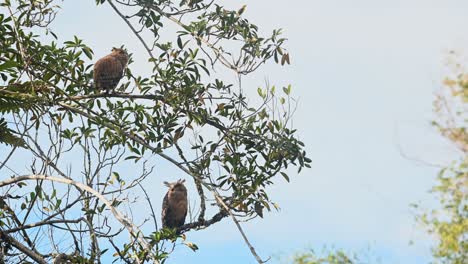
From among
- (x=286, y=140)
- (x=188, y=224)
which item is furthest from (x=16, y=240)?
(x=286, y=140)

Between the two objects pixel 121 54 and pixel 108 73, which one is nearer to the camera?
pixel 108 73

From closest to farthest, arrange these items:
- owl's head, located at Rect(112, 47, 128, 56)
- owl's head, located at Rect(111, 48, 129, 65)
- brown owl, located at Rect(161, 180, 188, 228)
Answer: owl's head, located at Rect(111, 48, 129, 65), owl's head, located at Rect(112, 47, 128, 56), brown owl, located at Rect(161, 180, 188, 228)

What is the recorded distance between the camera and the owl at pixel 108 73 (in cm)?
818

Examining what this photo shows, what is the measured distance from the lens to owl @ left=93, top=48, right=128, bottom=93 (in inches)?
322

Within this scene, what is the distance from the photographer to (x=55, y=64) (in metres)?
8.34

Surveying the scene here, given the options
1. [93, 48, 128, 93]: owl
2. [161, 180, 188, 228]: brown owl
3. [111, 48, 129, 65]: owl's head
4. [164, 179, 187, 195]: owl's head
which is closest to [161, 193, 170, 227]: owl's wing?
[161, 180, 188, 228]: brown owl

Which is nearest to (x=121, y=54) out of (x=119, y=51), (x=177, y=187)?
(x=119, y=51)

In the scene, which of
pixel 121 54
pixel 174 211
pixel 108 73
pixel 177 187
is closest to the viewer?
pixel 108 73

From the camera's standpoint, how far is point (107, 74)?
8.17m

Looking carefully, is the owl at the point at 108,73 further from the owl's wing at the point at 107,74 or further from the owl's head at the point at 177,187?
the owl's head at the point at 177,187

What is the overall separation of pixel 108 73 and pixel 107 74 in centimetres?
1

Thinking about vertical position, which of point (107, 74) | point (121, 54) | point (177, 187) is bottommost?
point (177, 187)

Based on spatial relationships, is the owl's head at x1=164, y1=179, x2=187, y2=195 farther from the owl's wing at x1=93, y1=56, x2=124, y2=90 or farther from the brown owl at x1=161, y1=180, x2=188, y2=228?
the owl's wing at x1=93, y1=56, x2=124, y2=90

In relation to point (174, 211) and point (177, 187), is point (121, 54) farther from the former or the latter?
point (174, 211)
